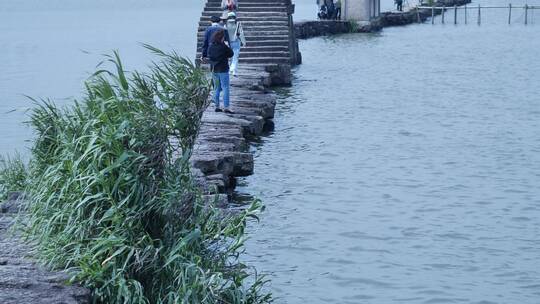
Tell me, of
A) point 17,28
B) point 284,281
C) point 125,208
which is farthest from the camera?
point 17,28

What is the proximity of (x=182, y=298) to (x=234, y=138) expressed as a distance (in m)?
8.45

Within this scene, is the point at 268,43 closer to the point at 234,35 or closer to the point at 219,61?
the point at 234,35

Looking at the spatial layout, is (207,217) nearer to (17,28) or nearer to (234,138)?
(234,138)

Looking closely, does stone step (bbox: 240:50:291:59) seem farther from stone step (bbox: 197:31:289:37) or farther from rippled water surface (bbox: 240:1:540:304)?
rippled water surface (bbox: 240:1:540:304)

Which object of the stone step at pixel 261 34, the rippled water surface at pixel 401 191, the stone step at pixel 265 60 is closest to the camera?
the rippled water surface at pixel 401 191

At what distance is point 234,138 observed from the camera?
57.4 ft

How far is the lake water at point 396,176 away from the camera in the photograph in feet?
40.8

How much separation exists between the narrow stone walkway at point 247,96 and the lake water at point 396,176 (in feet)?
1.70

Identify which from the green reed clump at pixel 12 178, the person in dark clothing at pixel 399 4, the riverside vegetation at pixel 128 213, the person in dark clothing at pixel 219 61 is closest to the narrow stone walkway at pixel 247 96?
the person in dark clothing at pixel 219 61

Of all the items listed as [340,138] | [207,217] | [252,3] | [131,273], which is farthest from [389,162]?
[252,3]

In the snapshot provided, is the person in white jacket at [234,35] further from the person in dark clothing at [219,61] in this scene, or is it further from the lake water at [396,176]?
the person in dark clothing at [219,61]

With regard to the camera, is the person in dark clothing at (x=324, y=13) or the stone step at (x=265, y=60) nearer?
the stone step at (x=265, y=60)

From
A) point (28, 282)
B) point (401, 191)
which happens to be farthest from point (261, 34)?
point (28, 282)

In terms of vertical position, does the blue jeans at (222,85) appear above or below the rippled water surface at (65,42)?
above
